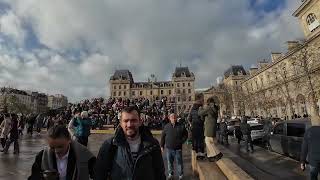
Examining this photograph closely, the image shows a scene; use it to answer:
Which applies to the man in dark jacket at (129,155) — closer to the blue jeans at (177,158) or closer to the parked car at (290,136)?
the blue jeans at (177,158)

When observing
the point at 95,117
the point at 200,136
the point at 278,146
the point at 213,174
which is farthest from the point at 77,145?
the point at 95,117

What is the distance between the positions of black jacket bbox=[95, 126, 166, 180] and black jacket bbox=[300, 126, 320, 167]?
15.4 feet

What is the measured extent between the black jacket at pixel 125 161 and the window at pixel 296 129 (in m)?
11.1

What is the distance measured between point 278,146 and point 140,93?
→ 136739mm

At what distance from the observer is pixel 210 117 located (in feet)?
29.4

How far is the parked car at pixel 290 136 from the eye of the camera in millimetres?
13078

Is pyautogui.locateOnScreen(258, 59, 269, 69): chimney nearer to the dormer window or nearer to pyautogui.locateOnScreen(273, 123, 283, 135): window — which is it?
the dormer window

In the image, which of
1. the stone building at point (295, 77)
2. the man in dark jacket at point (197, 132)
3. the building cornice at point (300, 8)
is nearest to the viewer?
the man in dark jacket at point (197, 132)

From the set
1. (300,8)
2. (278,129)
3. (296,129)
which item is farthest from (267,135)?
(300,8)

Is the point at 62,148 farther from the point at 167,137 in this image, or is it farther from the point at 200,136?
the point at 200,136

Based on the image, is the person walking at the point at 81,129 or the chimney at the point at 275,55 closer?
the person walking at the point at 81,129

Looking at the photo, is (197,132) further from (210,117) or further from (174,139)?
(210,117)

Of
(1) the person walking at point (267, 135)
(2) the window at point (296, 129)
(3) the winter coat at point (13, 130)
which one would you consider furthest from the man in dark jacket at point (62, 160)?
(1) the person walking at point (267, 135)

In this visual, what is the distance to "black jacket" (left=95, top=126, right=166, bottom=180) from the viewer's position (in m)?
3.40
